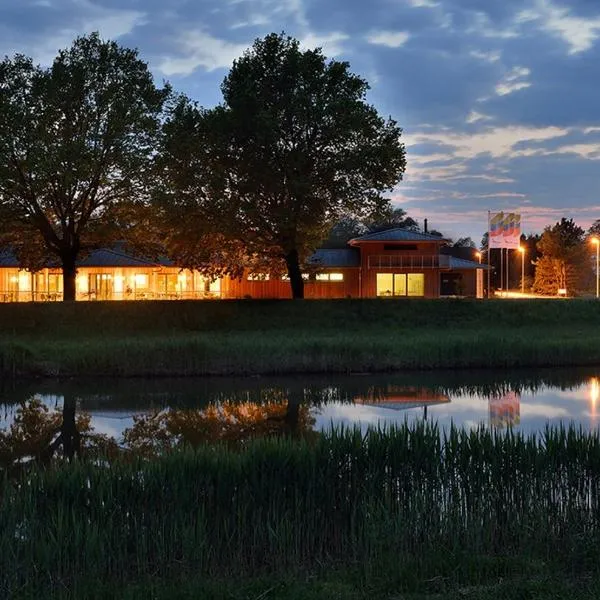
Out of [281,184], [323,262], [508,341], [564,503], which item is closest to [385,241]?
[323,262]

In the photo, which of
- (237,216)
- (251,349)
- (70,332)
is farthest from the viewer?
(237,216)

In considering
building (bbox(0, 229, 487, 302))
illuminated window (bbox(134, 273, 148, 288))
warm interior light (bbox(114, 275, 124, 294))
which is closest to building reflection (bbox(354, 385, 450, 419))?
building (bbox(0, 229, 487, 302))

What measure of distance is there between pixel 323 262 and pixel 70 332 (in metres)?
21.9

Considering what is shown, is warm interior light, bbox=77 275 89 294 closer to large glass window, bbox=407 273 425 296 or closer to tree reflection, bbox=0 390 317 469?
large glass window, bbox=407 273 425 296

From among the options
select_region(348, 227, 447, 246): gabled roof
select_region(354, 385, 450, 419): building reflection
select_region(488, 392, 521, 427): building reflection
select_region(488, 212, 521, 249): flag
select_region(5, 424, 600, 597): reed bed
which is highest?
select_region(488, 212, 521, 249): flag

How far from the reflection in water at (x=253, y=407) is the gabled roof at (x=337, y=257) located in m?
26.5

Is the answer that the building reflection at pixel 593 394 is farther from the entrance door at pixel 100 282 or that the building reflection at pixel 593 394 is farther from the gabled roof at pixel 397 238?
the entrance door at pixel 100 282

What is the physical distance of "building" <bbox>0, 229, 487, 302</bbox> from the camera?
46.8 m

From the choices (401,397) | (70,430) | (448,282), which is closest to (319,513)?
(70,430)

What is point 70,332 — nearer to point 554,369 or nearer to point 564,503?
point 554,369

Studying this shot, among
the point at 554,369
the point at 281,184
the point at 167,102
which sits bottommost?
the point at 554,369

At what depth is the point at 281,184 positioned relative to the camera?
112 feet

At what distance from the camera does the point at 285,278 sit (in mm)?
48281

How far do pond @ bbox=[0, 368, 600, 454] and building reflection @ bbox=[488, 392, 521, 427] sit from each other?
0.08ft
